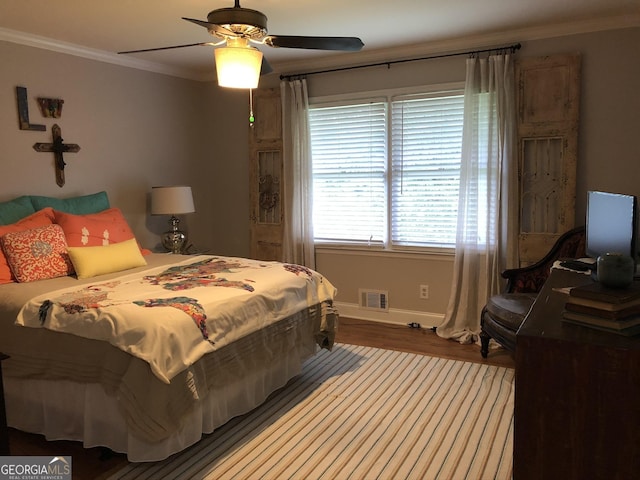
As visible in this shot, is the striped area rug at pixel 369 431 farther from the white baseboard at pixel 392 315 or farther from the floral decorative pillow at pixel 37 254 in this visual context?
the floral decorative pillow at pixel 37 254

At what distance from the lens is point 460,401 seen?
305cm

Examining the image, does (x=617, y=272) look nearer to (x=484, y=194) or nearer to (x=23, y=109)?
(x=484, y=194)

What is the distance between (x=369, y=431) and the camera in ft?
8.93

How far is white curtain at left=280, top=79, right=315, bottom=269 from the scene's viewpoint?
4.76 m

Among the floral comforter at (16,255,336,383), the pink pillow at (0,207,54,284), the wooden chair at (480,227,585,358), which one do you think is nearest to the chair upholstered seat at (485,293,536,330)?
the wooden chair at (480,227,585,358)

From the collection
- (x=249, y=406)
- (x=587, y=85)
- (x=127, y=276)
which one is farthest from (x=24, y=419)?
(x=587, y=85)

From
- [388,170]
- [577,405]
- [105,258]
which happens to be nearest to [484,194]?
[388,170]

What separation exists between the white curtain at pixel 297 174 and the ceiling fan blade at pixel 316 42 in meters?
2.00

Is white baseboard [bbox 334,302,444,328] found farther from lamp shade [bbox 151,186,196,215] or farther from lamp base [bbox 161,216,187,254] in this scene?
lamp shade [bbox 151,186,196,215]

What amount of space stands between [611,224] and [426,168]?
1.75 m

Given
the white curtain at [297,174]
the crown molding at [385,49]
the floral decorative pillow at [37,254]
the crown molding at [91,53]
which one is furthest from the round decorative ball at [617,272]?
the crown molding at [91,53]

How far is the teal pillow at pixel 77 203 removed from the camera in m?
3.74

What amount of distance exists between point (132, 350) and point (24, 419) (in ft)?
3.29

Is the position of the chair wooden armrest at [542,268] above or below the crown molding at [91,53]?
below
